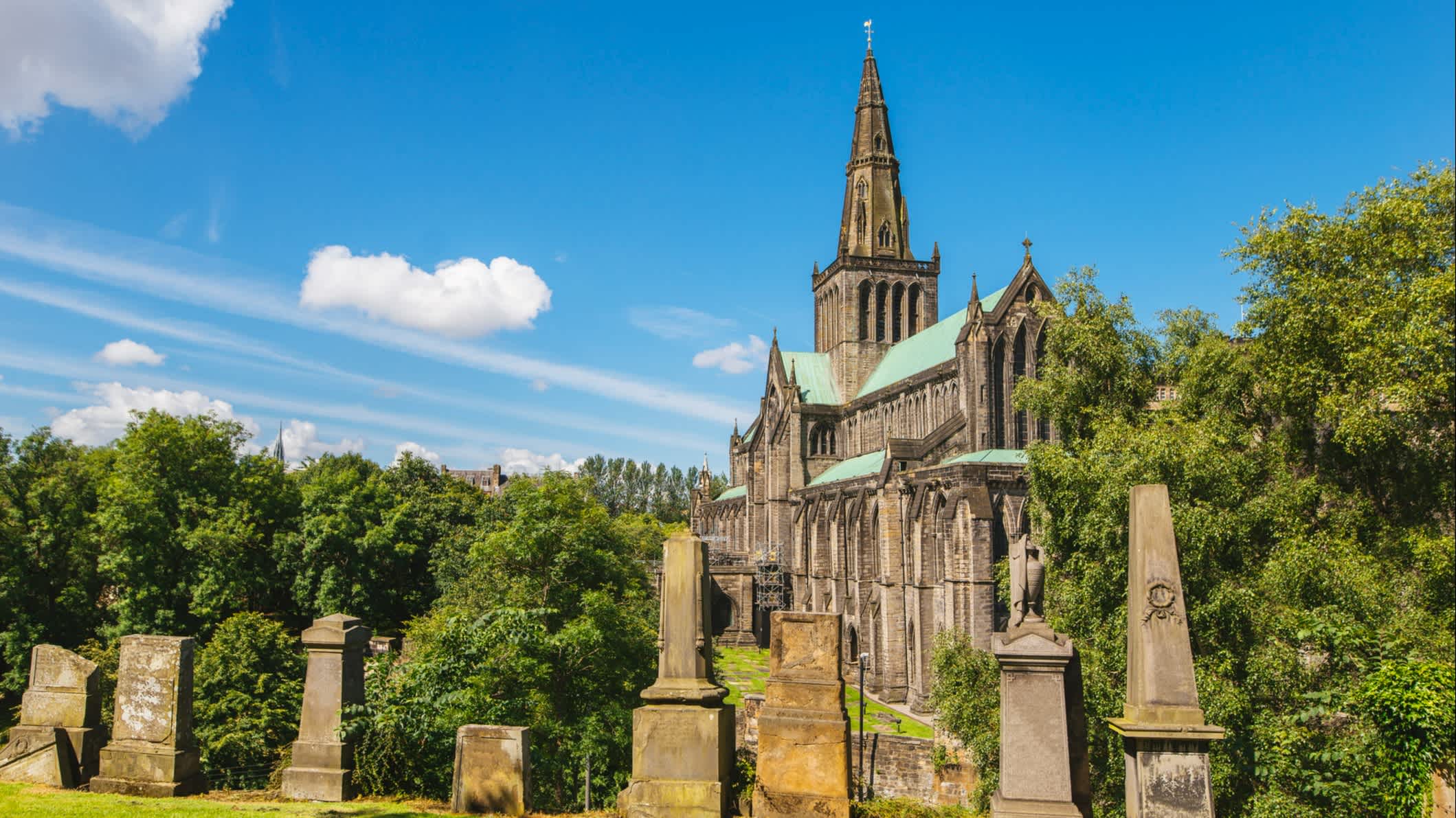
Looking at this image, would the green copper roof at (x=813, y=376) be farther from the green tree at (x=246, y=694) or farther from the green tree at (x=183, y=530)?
the green tree at (x=246, y=694)

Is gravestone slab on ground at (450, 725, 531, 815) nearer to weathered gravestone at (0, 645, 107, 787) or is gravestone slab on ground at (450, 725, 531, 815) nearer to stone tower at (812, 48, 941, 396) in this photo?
weathered gravestone at (0, 645, 107, 787)

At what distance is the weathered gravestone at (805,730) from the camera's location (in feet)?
26.8

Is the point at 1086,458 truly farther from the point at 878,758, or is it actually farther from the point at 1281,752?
the point at 878,758

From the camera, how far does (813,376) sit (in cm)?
6316

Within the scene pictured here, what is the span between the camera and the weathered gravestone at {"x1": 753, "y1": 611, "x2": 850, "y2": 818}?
817 cm

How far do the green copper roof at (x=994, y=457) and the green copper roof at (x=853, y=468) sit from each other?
685cm

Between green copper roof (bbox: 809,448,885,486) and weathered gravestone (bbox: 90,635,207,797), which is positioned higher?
green copper roof (bbox: 809,448,885,486)

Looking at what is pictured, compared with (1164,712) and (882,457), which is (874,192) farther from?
(1164,712)

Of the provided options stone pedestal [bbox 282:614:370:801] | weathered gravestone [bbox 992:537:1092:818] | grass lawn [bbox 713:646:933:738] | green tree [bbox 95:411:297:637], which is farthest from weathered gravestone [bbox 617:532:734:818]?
green tree [bbox 95:411:297:637]

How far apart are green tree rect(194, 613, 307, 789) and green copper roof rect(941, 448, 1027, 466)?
25822 millimetres

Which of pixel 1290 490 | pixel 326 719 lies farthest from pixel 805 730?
pixel 1290 490

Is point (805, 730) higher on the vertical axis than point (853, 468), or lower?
lower

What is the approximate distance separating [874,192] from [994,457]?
27.3 meters

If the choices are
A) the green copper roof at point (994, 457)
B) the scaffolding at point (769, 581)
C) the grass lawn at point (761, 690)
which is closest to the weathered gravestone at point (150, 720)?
the grass lawn at point (761, 690)
